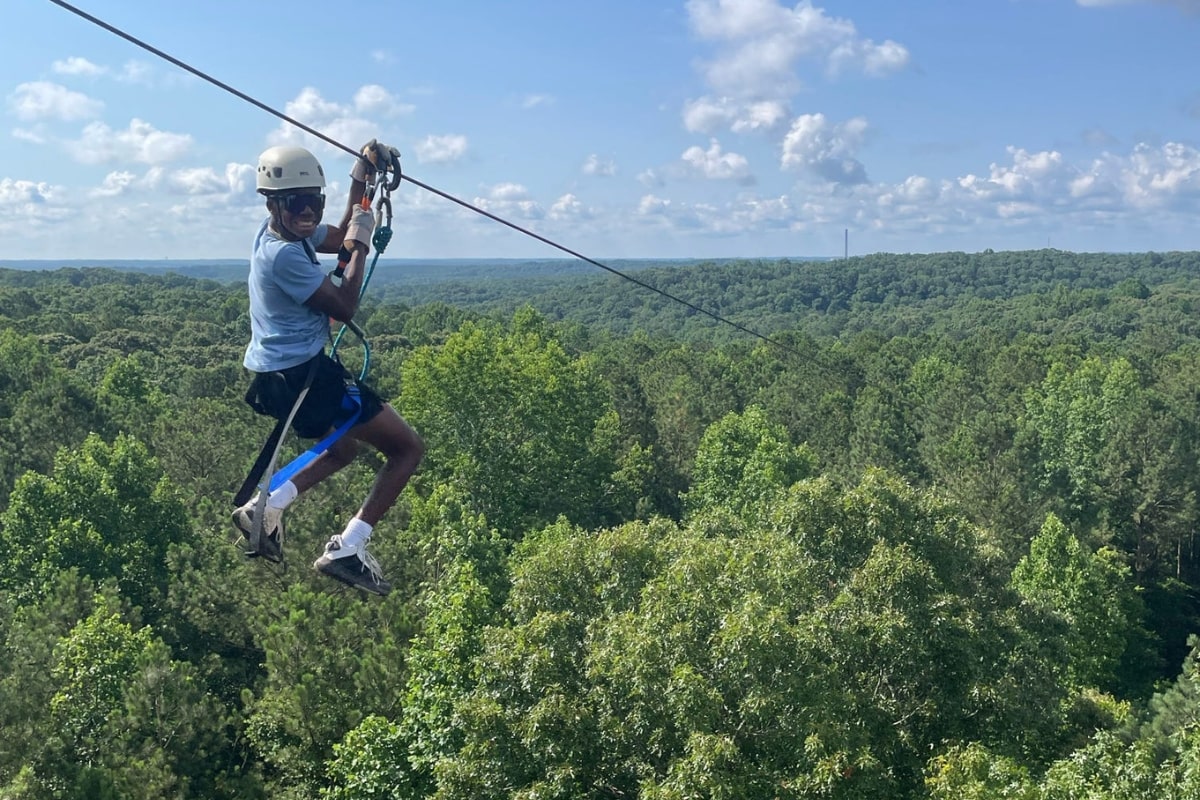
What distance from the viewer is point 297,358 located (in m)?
6.04

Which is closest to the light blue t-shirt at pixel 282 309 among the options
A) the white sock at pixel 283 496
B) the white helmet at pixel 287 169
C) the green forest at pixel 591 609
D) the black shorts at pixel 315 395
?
the black shorts at pixel 315 395

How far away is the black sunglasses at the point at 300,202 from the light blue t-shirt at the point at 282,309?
202 millimetres

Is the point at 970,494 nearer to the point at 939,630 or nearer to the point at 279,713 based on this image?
the point at 939,630

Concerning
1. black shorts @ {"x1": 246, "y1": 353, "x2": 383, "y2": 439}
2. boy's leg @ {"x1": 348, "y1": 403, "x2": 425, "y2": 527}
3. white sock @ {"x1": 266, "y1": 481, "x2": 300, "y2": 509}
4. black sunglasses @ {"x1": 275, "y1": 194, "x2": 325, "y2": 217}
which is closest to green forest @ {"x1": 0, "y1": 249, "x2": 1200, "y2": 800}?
boy's leg @ {"x1": 348, "y1": 403, "x2": 425, "y2": 527}

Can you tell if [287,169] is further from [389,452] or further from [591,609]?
[591,609]

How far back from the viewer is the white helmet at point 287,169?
5816 millimetres

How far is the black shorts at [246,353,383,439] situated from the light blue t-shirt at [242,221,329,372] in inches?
4.2

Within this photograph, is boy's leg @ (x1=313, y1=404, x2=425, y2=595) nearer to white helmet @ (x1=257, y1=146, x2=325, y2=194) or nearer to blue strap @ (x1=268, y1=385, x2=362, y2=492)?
blue strap @ (x1=268, y1=385, x2=362, y2=492)

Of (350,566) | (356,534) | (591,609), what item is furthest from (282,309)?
(591,609)

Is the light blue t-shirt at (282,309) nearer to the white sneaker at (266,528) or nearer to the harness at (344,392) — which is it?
the harness at (344,392)

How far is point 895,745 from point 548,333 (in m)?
39.5

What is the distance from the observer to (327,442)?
6547 millimetres

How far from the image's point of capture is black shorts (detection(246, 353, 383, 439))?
6145mm

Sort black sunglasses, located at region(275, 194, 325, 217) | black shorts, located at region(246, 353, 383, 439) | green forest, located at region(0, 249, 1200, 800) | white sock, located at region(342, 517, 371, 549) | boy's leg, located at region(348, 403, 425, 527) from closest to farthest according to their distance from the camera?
black sunglasses, located at region(275, 194, 325, 217) < black shorts, located at region(246, 353, 383, 439) < boy's leg, located at region(348, 403, 425, 527) < white sock, located at region(342, 517, 371, 549) < green forest, located at region(0, 249, 1200, 800)
